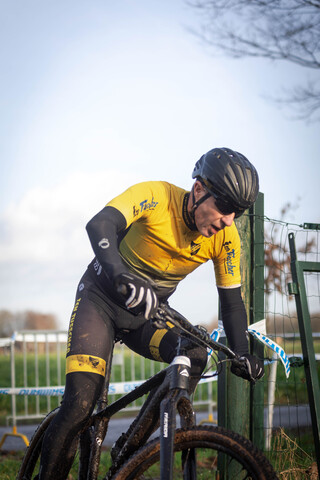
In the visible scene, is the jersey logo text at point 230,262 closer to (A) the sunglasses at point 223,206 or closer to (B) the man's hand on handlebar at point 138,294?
(A) the sunglasses at point 223,206

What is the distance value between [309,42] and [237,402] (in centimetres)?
→ 723

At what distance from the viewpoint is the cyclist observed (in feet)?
10.5

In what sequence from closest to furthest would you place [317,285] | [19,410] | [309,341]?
1. [309,341]
2. [317,285]
3. [19,410]

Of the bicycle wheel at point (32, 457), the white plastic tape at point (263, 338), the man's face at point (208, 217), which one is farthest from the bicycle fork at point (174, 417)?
the white plastic tape at point (263, 338)

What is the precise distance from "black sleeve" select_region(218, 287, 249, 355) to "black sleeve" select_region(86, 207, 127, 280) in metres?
0.97

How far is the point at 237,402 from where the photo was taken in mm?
4586

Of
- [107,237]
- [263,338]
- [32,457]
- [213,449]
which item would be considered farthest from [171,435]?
[263,338]

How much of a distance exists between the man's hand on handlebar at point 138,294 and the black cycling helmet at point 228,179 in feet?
2.84

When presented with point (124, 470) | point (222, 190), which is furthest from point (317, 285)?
point (124, 470)

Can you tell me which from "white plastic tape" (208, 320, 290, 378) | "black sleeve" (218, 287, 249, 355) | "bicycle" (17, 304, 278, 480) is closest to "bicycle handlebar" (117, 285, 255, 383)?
"bicycle" (17, 304, 278, 480)

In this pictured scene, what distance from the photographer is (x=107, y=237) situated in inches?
117

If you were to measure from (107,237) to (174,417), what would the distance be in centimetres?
96

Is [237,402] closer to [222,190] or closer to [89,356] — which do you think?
[89,356]

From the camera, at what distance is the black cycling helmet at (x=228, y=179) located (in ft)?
10.7
